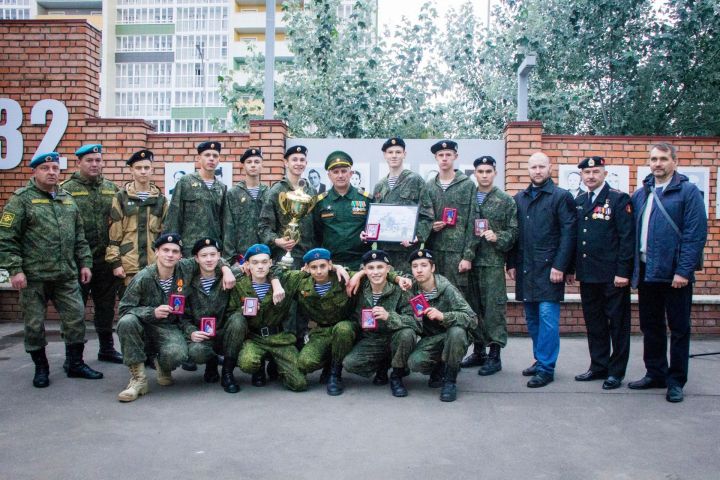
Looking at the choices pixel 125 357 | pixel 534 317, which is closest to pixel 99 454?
pixel 125 357

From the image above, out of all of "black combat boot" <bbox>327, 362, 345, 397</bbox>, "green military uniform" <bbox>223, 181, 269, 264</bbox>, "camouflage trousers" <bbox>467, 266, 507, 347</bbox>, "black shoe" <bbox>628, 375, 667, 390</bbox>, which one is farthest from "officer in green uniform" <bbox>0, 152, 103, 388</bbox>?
"black shoe" <bbox>628, 375, 667, 390</bbox>

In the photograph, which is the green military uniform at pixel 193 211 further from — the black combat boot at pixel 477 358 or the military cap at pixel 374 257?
the black combat boot at pixel 477 358

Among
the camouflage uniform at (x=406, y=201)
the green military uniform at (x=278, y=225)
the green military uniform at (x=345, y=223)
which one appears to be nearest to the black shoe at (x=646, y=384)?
the camouflage uniform at (x=406, y=201)

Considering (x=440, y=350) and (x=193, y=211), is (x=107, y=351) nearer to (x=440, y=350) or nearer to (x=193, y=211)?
(x=193, y=211)

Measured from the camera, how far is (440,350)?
5527 millimetres

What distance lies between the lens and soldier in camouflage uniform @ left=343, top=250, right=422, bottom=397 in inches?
214

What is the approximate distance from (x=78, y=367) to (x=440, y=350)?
328cm

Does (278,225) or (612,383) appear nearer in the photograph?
(612,383)

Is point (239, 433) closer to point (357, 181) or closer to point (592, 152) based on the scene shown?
point (357, 181)

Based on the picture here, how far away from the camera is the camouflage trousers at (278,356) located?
553cm

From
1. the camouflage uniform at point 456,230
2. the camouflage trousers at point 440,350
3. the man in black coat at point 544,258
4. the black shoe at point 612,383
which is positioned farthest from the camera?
the camouflage uniform at point 456,230

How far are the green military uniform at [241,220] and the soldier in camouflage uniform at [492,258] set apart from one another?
2.17 m

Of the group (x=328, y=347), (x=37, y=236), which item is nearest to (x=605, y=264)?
(x=328, y=347)

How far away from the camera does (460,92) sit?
13.2 metres
